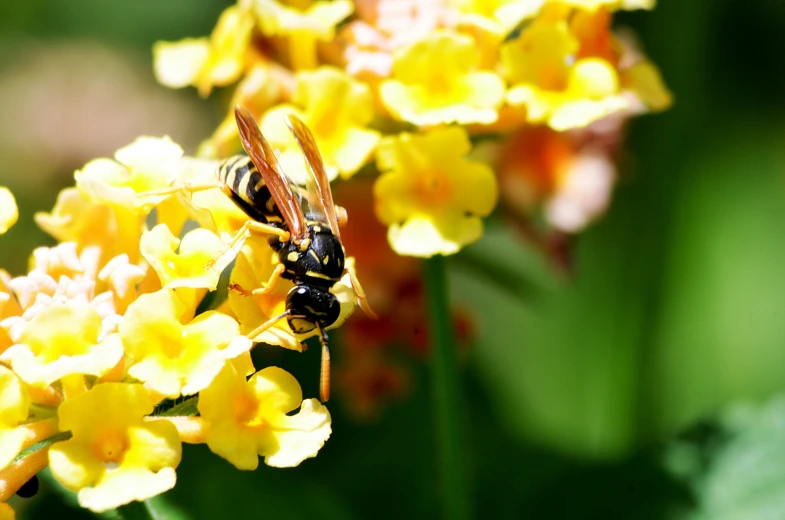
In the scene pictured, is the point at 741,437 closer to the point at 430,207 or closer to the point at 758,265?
the point at 430,207

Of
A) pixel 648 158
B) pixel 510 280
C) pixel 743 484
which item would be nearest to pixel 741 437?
pixel 743 484

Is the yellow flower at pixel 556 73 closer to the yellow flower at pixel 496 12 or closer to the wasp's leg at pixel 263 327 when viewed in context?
the yellow flower at pixel 496 12

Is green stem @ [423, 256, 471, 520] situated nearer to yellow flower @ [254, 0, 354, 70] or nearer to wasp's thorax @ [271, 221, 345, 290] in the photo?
wasp's thorax @ [271, 221, 345, 290]

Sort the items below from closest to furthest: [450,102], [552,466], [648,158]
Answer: [450,102]
[552,466]
[648,158]

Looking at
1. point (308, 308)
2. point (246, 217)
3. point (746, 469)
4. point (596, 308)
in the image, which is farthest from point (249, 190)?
point (596, 308)

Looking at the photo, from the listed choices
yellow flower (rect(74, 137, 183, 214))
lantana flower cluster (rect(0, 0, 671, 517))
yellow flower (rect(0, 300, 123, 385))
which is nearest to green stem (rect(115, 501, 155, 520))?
lantana flower cluster (rect(0, 0, 671, 517))

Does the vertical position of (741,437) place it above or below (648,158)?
below

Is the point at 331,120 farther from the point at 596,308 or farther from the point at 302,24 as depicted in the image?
the point at 596,308
